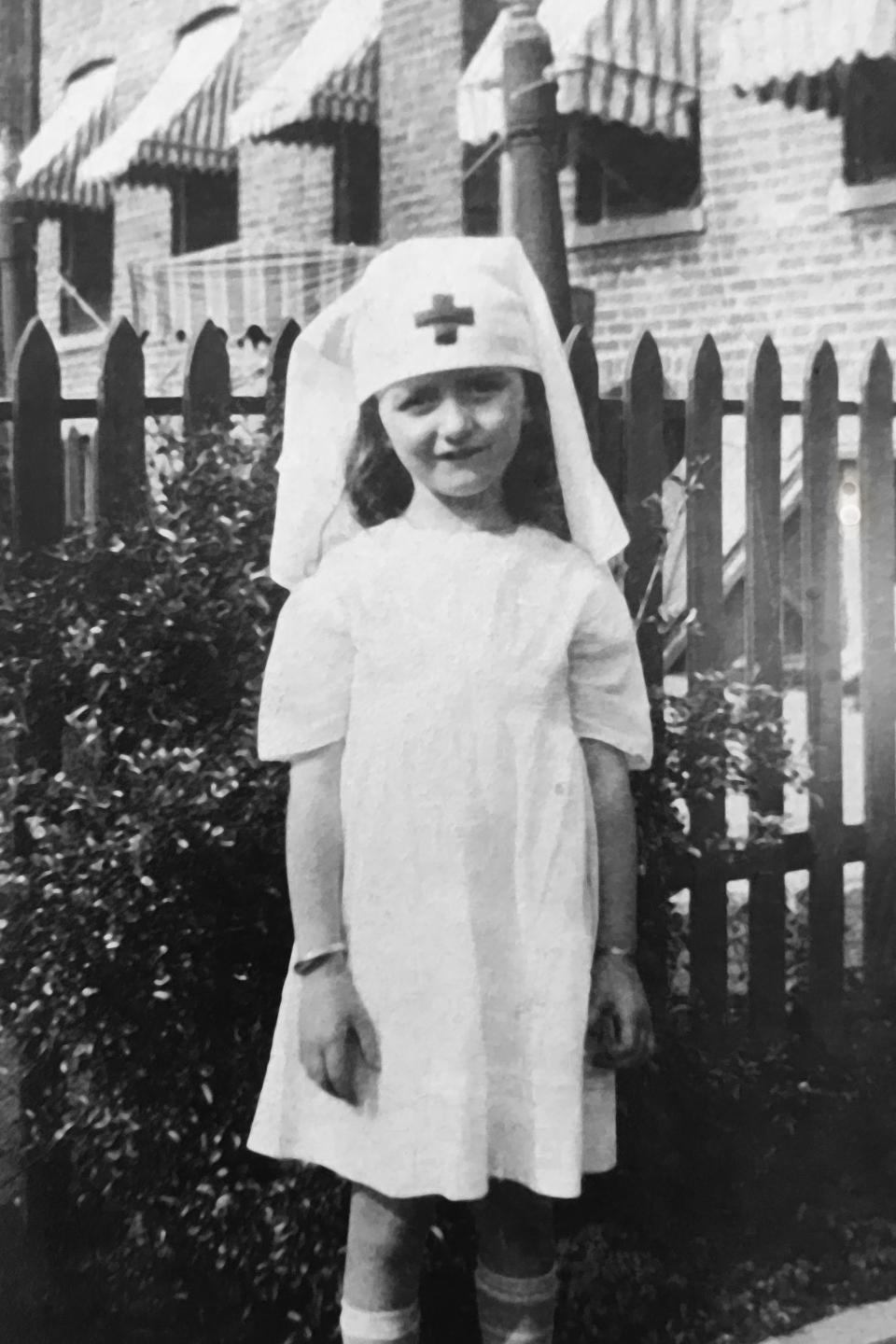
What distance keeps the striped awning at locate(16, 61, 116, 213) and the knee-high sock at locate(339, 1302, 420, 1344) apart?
85.0 inches

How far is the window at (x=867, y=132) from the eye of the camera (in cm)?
390

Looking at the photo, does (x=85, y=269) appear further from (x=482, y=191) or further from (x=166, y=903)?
(x=166, y=903)

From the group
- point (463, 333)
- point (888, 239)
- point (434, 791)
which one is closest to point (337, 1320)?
point (434, 791)

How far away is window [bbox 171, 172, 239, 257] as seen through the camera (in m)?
4.22

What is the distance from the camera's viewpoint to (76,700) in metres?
2.69

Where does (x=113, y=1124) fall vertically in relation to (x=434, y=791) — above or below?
below

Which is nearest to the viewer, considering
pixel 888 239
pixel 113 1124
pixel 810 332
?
pixel 113 1124

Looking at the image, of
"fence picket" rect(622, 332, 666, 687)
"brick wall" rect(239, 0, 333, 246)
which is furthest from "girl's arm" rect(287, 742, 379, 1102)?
"brick wall" rect(239, 0, 333, 246)

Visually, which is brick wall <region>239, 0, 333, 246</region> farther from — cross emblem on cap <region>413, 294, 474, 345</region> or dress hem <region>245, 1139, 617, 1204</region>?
dress hem <region>245, 1139, 617, 1204</region>

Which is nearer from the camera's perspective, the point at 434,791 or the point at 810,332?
the point at 434,791

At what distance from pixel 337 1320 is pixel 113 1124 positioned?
1.78 feet

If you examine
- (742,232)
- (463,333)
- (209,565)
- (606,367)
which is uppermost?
(742,232)

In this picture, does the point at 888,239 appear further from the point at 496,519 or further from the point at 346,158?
the point at 496,519

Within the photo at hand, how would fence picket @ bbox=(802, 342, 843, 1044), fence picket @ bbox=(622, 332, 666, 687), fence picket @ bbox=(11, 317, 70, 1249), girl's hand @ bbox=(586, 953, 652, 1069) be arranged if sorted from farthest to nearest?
fence picket @ bbox=(802, 342, 843, 1044) → fence picket @ bbox=(622, 332, 666, 687) → fence picket @ bbox=(11, 317, 70, 1249) → girl's hand @ bbox=(586, 953, 652, 1069)
